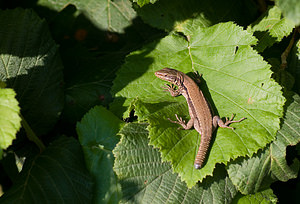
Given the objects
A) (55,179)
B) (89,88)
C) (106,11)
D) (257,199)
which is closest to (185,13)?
(106,11)

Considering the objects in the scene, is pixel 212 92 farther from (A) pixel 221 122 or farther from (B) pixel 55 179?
→ (B) pixel 55 179

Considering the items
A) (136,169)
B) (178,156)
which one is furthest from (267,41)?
(136,169)

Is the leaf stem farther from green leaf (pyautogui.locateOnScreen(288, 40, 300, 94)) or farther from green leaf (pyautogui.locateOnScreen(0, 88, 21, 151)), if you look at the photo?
green leaf (pyautogui.locateOnScreen(288, 40, 300, 94))

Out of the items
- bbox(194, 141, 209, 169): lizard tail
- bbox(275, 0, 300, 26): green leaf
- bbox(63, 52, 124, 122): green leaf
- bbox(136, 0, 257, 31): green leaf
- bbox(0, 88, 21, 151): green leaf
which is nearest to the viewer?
bbox(275, 0, 300, 26): green leaf

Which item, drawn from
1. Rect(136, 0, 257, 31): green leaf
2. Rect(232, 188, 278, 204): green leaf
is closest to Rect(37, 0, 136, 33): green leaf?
Rect(136, 0, 257, 31): green leaf

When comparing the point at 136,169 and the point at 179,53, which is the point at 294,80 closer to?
the point at 179,53
